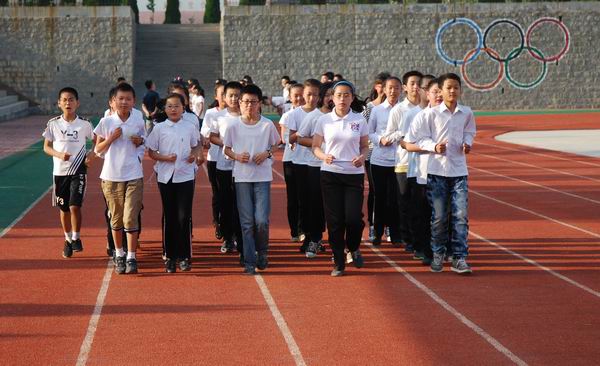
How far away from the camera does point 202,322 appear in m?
7.11

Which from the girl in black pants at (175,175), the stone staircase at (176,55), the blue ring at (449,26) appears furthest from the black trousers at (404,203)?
the blue ring at (449,26)

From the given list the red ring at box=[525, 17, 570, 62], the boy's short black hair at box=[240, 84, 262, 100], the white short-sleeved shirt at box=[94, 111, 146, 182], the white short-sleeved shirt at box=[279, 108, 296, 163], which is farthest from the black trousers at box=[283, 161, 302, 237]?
the red ring at box=[525, 17, 570, 62]

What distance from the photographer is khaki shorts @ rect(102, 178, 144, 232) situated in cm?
907

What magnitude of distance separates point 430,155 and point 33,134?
2188 centimetres

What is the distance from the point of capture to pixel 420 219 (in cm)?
975

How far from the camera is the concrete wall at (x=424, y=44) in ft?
137

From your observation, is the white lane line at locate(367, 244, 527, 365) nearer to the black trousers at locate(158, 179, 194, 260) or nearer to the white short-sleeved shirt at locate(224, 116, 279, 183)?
the white short-sleeved shirt at locate(224, 116, 279, 183)

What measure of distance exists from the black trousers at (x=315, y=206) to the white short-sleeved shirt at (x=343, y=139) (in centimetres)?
121

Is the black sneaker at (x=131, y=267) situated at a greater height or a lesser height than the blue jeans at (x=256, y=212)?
lesser

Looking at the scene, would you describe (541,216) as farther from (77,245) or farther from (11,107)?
(11,107)

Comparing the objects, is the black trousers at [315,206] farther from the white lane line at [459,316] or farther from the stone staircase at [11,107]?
the stone staircase at [11,107]

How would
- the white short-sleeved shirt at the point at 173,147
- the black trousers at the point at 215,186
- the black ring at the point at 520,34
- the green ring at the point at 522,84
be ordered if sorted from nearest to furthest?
the white short-sleeved shirt at the point at 173,147
the black trousers at the point at 215,186
the black ring at the point at 520,34
the green ring at the point at 522,84

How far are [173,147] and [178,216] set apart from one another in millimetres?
631

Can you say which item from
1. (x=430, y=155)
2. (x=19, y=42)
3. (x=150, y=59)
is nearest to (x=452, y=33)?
(x=150, y=59)
